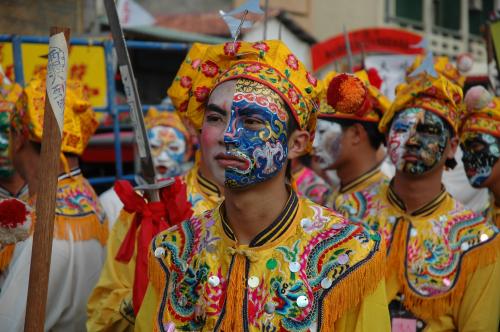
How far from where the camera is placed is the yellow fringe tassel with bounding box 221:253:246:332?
3.03 metres

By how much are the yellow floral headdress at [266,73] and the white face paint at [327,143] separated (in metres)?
2.41

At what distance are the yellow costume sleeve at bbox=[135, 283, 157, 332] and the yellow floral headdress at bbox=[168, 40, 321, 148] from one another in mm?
842

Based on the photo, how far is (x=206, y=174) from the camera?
4.53 m

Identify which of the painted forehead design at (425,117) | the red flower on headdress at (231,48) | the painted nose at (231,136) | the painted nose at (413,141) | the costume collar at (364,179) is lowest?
the costume collar at (364,179)

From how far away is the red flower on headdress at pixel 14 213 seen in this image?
3215 mm

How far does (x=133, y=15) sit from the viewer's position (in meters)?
5.23

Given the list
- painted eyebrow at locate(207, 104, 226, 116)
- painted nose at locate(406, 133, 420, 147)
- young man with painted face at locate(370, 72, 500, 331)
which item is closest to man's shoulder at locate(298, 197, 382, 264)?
painted eyebrow at locate(207, 104, 226, 116)

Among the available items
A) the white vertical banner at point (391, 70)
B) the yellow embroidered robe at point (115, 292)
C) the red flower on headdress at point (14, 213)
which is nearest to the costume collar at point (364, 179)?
the yellow embroidered robe at point (115, 292)

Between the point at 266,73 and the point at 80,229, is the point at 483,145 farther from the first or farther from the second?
the point at 80,229

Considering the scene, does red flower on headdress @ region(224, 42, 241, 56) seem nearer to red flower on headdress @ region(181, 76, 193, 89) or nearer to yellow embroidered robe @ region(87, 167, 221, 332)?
red flower on headdress @ region(181, 76, 193, 89)

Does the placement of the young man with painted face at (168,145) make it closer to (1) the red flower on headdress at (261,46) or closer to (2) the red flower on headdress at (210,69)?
(2) the red flower on headdress at (210,69)

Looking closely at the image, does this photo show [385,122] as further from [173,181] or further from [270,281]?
[270,281]

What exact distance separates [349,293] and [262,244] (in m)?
0.40

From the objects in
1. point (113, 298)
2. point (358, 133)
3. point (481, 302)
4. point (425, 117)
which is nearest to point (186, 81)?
point (113, 298)
